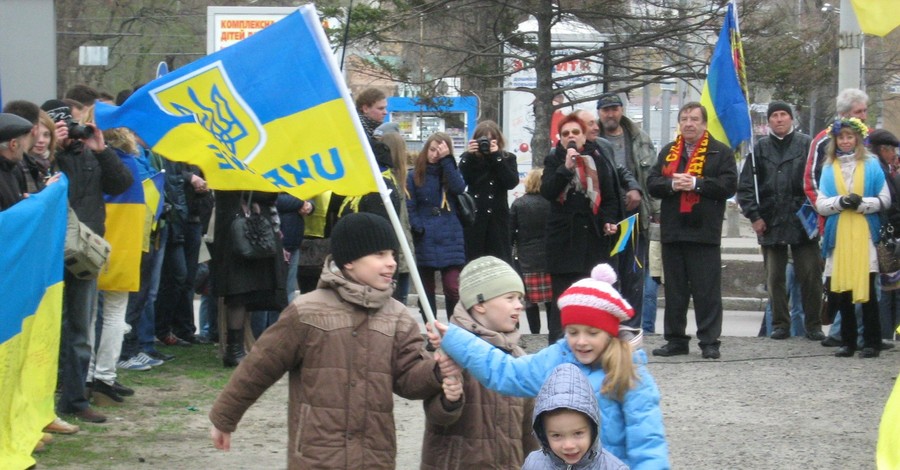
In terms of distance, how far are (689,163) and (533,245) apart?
2.51m

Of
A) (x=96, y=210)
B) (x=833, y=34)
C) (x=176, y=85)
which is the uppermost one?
(x=833, y=34)

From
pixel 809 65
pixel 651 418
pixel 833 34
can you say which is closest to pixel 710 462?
pixel 651 418

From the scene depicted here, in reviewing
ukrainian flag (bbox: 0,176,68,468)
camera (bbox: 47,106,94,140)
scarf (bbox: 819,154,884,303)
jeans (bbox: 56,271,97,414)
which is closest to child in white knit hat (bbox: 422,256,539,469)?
ukrainian flag (bbox: 0,176,68,468)

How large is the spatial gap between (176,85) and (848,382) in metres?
5.50

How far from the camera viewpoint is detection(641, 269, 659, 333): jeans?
38.6 ft

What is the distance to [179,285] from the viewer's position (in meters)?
10.4

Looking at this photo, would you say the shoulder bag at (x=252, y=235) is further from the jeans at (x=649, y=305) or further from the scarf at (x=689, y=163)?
the jeans at (x=649, y=305)

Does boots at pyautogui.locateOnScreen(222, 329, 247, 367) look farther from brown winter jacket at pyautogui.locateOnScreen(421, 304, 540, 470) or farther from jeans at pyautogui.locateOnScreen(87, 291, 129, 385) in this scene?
brown winter jacket at pyautogui.locateOnScreen(421, 304, 540, 470)

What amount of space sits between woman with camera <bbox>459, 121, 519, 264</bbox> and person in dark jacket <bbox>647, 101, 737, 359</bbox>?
1.43m

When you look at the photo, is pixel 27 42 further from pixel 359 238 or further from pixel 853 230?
pixel 853 230

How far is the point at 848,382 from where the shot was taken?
8828 mm

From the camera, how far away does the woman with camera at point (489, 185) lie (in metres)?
10.4

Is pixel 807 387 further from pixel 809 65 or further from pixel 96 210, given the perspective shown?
pixel 809 65

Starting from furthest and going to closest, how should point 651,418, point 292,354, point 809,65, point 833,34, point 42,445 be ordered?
point 833,34 < point 809,65 < point 42,445 < point 292,354 < point 651,418
